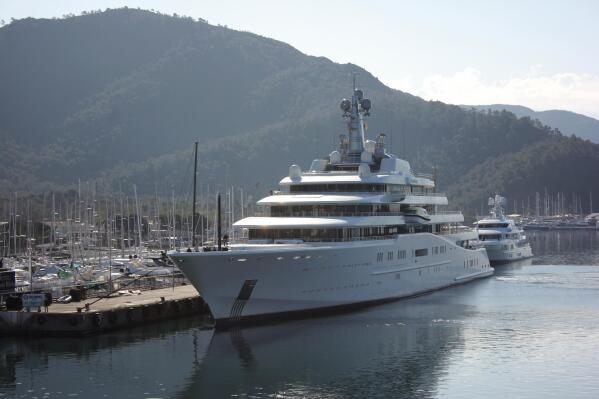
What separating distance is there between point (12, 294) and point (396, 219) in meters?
21.0

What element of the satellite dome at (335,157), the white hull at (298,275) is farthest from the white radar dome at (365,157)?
the white hull at (298,275)

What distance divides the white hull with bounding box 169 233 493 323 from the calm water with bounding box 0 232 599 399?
102 cm

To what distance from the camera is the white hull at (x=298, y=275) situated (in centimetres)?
3644

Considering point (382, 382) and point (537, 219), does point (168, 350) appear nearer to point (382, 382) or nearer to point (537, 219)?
point (382, 382)

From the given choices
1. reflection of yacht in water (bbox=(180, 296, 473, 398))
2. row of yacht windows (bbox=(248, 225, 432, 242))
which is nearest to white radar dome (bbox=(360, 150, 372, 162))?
row of yacht windows (bbox=(248, 225, 432, 242))

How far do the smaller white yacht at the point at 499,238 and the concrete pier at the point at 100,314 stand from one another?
41007 millimetres

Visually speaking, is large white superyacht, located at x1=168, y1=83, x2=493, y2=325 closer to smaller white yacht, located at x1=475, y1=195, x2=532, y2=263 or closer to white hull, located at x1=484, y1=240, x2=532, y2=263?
white hull, located at x1=484, y1=240, x2=532, y2=263

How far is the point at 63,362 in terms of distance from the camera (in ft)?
108

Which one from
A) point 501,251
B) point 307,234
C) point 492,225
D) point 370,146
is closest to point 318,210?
point 307,234

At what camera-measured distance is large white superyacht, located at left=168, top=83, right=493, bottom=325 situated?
37.1 metres

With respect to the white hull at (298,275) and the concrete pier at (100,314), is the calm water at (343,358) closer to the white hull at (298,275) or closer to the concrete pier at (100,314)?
the concrete pier at (100,314)

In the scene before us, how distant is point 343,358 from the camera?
1307 inches

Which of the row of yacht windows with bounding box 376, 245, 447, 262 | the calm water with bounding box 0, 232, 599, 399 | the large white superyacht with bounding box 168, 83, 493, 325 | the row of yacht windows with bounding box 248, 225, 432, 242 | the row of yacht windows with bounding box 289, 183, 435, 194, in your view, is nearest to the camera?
the calm water with bounding box 0, 232, 599, 399

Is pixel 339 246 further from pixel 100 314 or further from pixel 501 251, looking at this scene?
pixel 501 251
